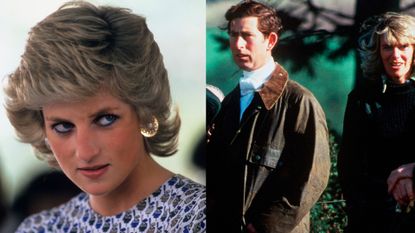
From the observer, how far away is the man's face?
3803 millimetres

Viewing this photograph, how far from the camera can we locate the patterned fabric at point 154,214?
148 inches

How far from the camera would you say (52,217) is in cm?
401

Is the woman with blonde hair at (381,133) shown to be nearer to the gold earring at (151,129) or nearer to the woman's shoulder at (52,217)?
the gold earring at (151,129)

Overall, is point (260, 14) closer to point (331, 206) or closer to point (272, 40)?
point (272, 40)

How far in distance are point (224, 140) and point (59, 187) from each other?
0.99 meters

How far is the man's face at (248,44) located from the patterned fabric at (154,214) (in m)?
0.74

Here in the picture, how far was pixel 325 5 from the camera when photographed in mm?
3789

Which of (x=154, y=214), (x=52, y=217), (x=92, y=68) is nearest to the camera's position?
(x=92, y=68)

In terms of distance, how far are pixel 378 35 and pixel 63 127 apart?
1.79 meters

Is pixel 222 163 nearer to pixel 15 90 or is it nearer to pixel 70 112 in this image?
pixel 70 112

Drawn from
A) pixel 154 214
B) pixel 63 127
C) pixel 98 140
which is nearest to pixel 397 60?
pixel 154 214

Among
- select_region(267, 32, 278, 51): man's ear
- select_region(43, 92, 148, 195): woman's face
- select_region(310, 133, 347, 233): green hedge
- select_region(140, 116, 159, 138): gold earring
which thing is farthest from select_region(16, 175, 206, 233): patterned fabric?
select_region(267, 32, 278, 51): man's ear

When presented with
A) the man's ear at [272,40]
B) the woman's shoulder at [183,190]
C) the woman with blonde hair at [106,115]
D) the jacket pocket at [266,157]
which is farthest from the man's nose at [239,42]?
the woman's shoulder at [183,190]

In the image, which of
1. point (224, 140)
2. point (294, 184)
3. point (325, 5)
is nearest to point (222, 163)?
point (224, 140)
